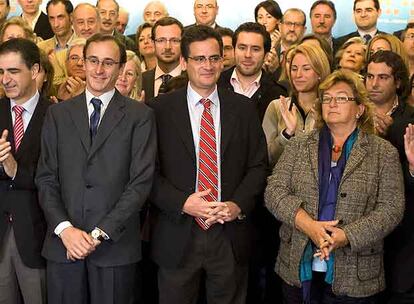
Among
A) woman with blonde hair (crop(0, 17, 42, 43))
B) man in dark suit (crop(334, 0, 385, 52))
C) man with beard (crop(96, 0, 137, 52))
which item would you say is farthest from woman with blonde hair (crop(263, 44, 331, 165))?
man with beard (crop(96, 0, 137, 52))

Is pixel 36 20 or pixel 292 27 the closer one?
pixel 292 27

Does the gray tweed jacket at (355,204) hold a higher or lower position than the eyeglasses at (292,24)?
lower

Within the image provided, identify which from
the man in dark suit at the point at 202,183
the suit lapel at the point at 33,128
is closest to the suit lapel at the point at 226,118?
the man in dark suit at the point at 202,183

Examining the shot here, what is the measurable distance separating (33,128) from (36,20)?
3.64 meters

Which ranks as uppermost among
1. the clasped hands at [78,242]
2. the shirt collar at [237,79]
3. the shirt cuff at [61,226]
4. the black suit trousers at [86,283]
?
the shirt collar at [237,79]

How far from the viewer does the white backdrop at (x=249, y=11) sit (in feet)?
26.0

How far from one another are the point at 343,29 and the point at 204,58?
463 centimetres

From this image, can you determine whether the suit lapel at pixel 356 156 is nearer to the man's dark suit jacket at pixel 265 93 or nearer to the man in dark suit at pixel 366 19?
the man's dark suit jacket at pixel 265 93

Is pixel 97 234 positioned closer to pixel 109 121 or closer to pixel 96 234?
pixel 96 234

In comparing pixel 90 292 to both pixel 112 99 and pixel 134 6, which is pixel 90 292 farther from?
pixel 134 6

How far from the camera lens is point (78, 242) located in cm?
331

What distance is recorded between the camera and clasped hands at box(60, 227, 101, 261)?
10.8ft

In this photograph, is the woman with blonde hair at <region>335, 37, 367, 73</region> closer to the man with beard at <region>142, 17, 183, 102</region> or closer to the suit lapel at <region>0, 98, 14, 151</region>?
the man with beard at <region>142, 17, 183, 102</region>

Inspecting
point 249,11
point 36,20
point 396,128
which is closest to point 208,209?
point 396,128
